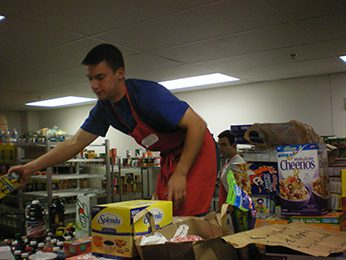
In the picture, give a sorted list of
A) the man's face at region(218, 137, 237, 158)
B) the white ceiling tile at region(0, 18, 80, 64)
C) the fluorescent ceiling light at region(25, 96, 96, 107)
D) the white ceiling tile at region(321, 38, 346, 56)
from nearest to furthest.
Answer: the white ceiling tile at region(0, 18, 80, 64) < the white ceiling tile at region(321, 38, 346, 56) < the man's face at region(218, 137, 237, 158) < the fluorescent ceiling light at region(25, 96, 96, 107)

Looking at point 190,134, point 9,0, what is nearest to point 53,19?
point 9,0

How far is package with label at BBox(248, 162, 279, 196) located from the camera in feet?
5.41

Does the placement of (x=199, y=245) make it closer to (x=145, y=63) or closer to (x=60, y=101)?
(x=145, y=63)

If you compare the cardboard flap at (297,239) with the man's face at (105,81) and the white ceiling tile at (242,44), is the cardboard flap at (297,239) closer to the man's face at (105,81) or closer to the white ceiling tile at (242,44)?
the man's face at (105,81)

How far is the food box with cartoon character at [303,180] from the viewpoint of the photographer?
139 centimetres

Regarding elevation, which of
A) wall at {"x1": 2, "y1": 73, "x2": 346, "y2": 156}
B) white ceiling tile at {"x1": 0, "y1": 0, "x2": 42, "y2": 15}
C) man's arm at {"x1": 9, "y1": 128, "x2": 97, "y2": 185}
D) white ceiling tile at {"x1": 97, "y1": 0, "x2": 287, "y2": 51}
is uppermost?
white ceiling tile at {"x1": 97, "y1": 0, "x2": 287, "y2": 51}

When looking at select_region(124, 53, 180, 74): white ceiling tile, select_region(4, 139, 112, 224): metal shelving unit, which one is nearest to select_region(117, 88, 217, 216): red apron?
select_region(124, 53, 180, 74): white ceiling tile

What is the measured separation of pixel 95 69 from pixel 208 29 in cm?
177

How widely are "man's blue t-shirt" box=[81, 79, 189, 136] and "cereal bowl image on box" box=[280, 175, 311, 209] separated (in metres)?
0.49

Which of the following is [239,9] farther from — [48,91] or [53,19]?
[48,91]

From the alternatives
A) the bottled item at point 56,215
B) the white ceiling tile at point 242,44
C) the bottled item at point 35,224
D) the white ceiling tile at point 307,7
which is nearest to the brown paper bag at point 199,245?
the bottled item at point 35,224

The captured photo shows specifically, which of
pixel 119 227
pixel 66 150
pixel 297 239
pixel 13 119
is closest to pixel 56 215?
pixel 66 150

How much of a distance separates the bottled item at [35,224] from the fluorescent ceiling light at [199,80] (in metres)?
3.55

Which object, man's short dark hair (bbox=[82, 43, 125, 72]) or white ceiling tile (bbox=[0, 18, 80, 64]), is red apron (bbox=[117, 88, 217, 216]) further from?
white ceiling tile (bbox=[0, 18, 80, 64])
